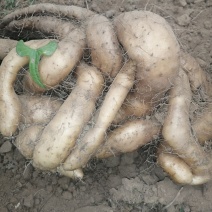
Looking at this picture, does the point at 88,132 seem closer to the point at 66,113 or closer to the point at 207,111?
the point at 66,113

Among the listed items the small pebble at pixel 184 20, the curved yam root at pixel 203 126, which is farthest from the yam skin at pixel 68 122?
the small pebble at pixel 184 20

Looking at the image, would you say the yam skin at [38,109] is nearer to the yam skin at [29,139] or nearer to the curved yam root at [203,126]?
the yam skin at [29,139]

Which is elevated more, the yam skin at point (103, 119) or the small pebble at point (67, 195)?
the yam skin at point (103, 119)

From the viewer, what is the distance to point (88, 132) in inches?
61.5

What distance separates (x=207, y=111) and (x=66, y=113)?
2.35ft

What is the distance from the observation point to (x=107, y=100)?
61.9 inches

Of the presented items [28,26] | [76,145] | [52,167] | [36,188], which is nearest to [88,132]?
[76,145]

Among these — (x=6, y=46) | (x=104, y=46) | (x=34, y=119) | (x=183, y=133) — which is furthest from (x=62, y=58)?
(x=183, y=133)

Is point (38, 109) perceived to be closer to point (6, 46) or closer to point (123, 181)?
point (6, 46)

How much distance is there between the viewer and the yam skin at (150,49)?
1518mm

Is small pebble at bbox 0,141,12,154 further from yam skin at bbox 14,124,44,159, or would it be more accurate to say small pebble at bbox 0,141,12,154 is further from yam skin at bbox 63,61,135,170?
yam skin at bbox 63,61,135,170

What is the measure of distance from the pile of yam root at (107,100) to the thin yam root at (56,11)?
0.01 m

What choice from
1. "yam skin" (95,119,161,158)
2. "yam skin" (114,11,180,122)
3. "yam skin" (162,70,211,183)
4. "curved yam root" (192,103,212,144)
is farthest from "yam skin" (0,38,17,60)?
"curved yam root" (192,103,212,144)

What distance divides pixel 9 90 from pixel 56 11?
1.62ft
